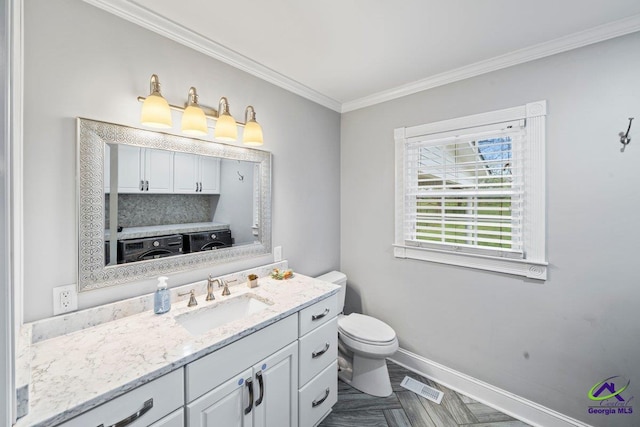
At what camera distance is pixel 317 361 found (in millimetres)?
1622

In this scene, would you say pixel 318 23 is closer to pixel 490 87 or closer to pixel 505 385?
pixel 490 87

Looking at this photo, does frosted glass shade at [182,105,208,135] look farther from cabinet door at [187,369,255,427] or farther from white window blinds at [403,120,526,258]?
white window blinds at [403,120,526,258]

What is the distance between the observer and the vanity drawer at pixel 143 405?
0.80 meters

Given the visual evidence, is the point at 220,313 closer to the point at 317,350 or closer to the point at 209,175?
the point at 317,350

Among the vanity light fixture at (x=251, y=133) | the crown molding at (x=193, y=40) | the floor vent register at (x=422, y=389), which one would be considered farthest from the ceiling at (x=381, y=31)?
the floor vent register at (x=422, y=389)

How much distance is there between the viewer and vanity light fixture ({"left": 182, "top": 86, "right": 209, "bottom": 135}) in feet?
4.72

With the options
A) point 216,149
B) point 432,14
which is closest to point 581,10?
point 432,14

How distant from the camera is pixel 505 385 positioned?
6.11 ft

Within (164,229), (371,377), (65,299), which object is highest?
(164,229)

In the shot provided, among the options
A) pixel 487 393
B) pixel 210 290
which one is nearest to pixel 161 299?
pixel 210 290

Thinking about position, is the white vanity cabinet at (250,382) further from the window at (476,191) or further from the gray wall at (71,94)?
the window at (476,191)

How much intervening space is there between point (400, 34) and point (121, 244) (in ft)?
6.52

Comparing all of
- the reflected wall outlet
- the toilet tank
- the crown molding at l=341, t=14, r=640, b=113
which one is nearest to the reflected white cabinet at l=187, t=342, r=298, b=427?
the reflected wall outlet

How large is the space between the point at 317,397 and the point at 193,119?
1.81 meters
